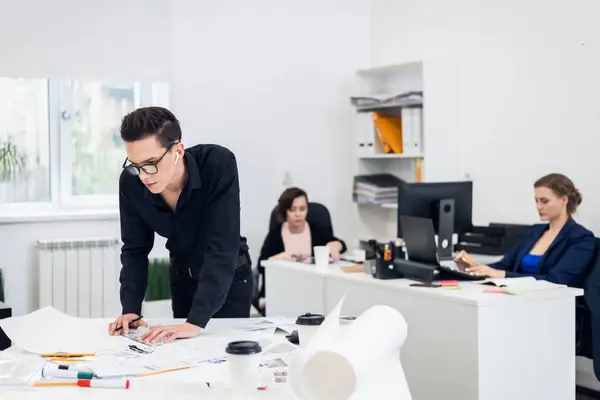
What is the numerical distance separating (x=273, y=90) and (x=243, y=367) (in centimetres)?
410

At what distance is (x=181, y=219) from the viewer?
2553mm

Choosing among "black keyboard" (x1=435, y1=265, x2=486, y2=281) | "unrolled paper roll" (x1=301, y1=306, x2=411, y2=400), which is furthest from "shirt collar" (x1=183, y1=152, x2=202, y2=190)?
"black keyboard" (x1=435, y1=265, x2=486, y2=281)

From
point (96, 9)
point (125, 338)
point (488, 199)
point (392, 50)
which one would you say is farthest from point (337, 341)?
point (392, 50)

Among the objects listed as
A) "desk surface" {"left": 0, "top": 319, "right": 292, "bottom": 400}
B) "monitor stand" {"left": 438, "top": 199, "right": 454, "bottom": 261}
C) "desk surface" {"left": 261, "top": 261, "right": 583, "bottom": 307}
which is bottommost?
"desk surface" {"left": 0, "top": 319, "right": 292, "bottom": 400}

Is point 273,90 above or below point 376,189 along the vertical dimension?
above

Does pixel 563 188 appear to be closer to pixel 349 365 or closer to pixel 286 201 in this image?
pixel 286 201

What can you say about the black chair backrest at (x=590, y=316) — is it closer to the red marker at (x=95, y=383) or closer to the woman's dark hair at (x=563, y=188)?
the woman's dark hair at (x=563, y=188)

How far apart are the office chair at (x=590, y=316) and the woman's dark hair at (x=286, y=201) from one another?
69.1 inches

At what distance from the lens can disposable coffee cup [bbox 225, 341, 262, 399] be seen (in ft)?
5.68

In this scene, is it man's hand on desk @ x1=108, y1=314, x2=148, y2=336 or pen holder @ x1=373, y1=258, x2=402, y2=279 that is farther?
pen holder @ x1=373, y1=258, x2=402, y2=279

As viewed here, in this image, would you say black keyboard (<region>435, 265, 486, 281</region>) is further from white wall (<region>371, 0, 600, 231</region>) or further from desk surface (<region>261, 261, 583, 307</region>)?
white wall (<region>371, 0, 600, 231</region>)

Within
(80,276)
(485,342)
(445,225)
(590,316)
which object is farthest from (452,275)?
(80,276)

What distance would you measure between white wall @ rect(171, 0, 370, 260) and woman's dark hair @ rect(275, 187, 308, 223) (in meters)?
0.67

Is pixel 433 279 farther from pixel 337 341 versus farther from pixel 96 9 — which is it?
pixel 96 9
